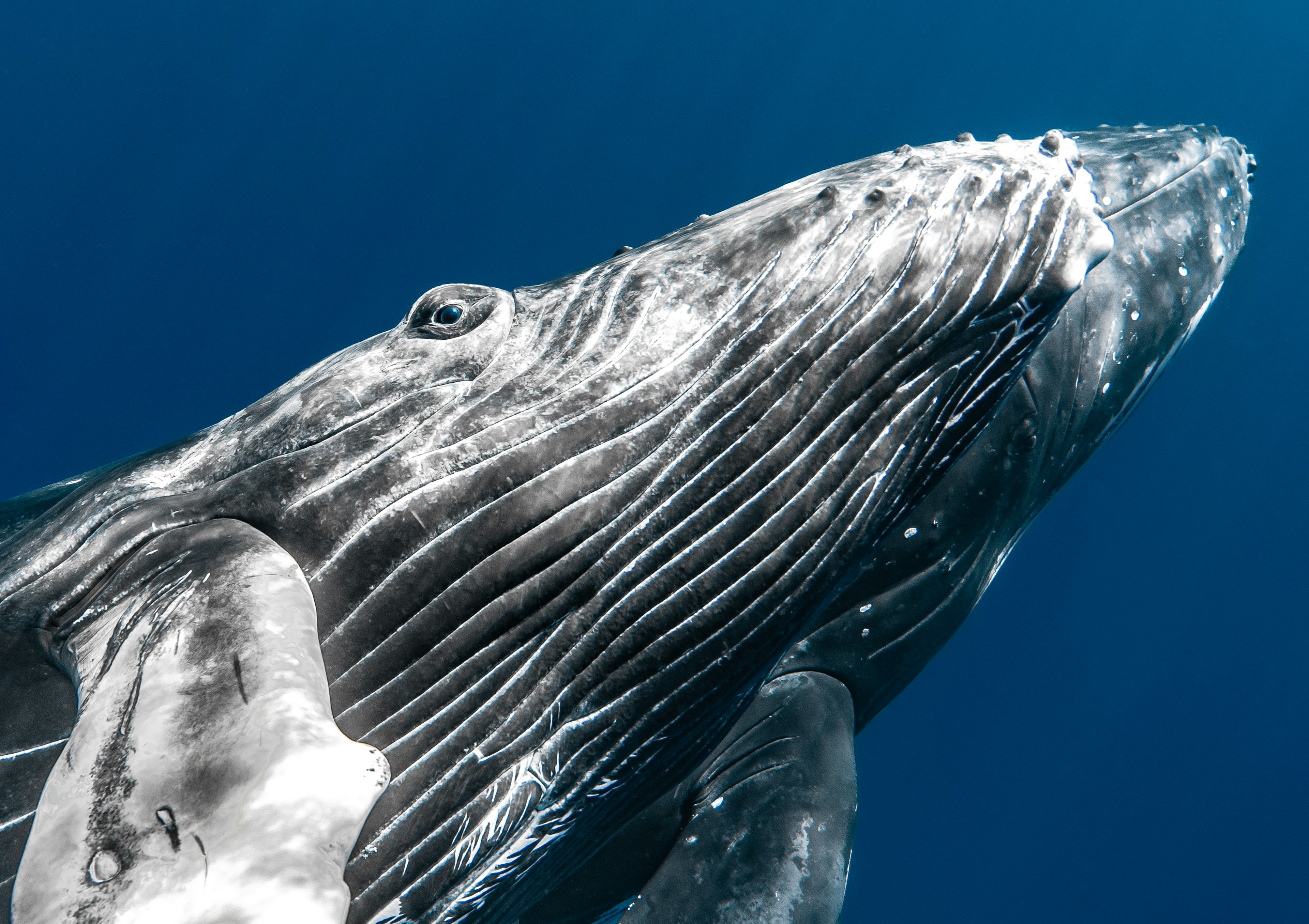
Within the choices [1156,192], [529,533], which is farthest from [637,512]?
[1156,192]

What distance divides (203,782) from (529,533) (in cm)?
112

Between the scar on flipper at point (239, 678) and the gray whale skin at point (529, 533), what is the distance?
0.01m

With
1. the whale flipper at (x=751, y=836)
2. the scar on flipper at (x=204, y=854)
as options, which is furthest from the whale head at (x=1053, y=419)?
the scar on flipper at (x=204, y=854)

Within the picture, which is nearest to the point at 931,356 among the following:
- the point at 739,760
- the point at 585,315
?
the point at 585,315

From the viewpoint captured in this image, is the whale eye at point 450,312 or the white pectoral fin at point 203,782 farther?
the whale eye at point 450,312

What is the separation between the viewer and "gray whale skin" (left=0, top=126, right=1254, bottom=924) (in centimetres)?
195

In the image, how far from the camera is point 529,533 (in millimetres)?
2539

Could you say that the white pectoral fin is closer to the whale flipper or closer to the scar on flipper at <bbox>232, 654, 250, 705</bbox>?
the scar on flipper at <bbox>232, 654, 250, 705</bbox>

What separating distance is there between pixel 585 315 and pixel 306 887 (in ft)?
6.38

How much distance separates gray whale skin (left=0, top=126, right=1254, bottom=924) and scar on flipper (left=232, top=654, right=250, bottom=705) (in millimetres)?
11

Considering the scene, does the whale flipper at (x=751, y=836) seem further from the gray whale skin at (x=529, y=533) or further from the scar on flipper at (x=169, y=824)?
the scar on flipper at (x=169, y=824)

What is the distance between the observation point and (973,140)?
3301mm

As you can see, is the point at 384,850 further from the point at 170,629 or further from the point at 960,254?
the point at 960,254

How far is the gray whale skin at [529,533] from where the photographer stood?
1945 mm
